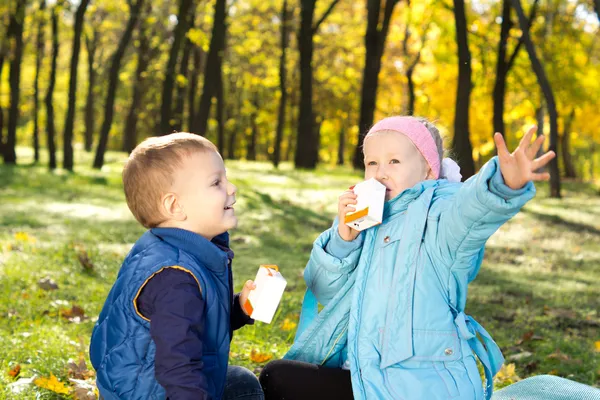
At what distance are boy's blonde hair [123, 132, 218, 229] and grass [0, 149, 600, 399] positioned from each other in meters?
1.36

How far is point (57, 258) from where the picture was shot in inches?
263

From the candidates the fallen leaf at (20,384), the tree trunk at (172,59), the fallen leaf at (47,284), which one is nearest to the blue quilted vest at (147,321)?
the fallen leaf at (20,384)

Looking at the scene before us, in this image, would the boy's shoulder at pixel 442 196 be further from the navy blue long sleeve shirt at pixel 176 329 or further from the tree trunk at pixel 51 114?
the tree trunk at pixel 51 114

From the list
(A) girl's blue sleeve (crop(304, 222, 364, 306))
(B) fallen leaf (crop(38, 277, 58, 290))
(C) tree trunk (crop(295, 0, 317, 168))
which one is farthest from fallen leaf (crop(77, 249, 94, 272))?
(C) tree trunk (crop(295, 0, 317, 168))

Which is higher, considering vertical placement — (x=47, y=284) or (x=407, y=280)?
(x=407, y=280)

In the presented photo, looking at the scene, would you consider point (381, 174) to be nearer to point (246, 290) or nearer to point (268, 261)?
point (246, 290)

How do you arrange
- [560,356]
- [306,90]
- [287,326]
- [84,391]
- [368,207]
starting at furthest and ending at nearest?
[306,90] < [287,326] < [560,356] < [84,391] < [368,207]

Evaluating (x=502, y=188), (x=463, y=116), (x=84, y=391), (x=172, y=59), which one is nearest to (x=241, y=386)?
(x=84, y=391)

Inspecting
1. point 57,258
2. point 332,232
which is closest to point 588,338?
point 332,232

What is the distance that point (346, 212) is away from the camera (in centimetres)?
293

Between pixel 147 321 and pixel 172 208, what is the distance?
1.41 feet

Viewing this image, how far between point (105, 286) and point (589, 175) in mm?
57785

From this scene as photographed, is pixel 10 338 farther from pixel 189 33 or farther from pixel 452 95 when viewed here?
pixel 452 95

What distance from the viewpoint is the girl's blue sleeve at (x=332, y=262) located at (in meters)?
3.01
